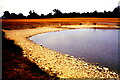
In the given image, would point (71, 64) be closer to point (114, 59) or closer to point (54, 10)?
point (114, 59)

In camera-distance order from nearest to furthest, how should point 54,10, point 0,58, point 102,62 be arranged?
point 0,58, point 102,62, point 54,10

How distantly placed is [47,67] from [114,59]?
211 inches

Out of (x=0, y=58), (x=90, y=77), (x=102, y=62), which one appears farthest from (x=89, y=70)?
(x=0, y=58)

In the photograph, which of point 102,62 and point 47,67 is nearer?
point 47,67

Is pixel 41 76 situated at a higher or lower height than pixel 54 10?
lower

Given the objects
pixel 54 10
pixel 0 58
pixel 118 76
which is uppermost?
pixel 54 10

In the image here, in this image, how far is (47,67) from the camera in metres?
6.87

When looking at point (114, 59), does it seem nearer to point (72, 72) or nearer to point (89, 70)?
point (89, 70)

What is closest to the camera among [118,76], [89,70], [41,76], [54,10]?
[41,76]

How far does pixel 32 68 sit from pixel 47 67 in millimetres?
925

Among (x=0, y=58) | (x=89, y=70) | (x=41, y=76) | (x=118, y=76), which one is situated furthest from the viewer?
(x=0, y=58)

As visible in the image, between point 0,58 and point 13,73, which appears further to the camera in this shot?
point 0,58

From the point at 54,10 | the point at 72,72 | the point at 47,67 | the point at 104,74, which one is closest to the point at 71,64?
the point at 72,72

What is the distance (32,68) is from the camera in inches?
256
